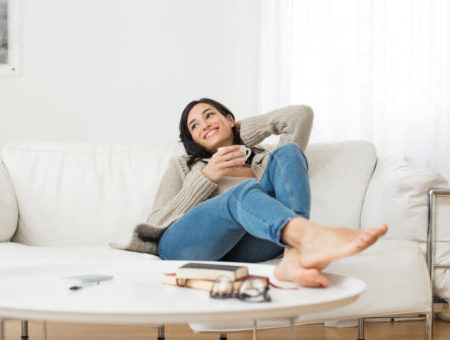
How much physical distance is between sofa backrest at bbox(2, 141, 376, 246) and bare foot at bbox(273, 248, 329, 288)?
107 cm

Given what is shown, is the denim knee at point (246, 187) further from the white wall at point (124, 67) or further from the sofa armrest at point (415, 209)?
the white wall at point (124, 67)

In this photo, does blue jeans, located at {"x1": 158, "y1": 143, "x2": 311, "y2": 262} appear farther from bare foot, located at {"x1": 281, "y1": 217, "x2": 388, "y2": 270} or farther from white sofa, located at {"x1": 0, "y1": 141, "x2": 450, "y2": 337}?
white sofa, located at {"x1": 0, "y1": 141, "x2": 450, "y2": 337}

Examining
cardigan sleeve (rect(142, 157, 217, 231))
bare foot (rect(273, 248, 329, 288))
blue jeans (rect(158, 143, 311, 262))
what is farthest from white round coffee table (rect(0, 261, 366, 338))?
cardigan sleeve (rect(142, 157, 217, 231))

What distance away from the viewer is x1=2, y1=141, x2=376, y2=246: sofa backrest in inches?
98.3

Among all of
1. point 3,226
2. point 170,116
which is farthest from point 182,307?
point 170,116

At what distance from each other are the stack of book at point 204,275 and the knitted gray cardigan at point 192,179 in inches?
31.8

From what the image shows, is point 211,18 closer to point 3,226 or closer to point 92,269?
point 3,226

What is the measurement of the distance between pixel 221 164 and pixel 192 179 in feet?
0.38

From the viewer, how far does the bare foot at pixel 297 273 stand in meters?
1.32

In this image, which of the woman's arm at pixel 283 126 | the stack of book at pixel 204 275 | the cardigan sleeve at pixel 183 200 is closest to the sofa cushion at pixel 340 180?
the woman's arm at pixel 283 126

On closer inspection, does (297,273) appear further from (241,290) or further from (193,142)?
(193,142)

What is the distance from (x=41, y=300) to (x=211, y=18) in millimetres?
2545

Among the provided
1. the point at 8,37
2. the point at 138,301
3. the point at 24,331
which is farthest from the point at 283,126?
the point at 8,37

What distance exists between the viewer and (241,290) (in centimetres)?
121
